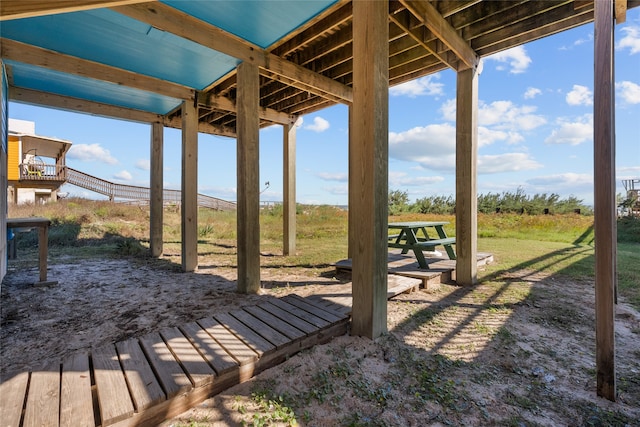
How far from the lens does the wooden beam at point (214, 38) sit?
2755mm

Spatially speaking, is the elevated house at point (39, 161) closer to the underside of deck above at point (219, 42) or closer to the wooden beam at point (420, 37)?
the underside of deck above at point (219, 42)

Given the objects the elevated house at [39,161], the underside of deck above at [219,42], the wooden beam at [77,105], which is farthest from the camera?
the elevated house at [39,161]

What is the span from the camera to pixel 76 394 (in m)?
1.50

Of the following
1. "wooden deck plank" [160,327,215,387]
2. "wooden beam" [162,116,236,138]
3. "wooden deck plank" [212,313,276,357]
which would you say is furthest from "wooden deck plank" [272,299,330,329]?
"wooden beam" [162,116,236,138]

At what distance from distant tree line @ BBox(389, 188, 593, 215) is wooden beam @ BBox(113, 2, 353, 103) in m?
9.09

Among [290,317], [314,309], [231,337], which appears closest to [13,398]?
[231,337]

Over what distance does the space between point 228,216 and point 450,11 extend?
11.2 meters

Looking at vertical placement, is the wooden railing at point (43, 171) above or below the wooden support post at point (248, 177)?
above

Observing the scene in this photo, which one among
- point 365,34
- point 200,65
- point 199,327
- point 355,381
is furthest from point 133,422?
point 200,65

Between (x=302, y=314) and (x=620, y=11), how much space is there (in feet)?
14.9

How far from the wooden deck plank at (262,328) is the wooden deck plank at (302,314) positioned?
1.05 ft

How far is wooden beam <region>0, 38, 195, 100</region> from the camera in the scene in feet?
10.5

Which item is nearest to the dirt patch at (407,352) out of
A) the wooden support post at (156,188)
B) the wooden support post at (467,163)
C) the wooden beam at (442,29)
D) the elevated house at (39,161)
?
the wooden support post at (467,163)

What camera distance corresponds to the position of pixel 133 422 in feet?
4.54
